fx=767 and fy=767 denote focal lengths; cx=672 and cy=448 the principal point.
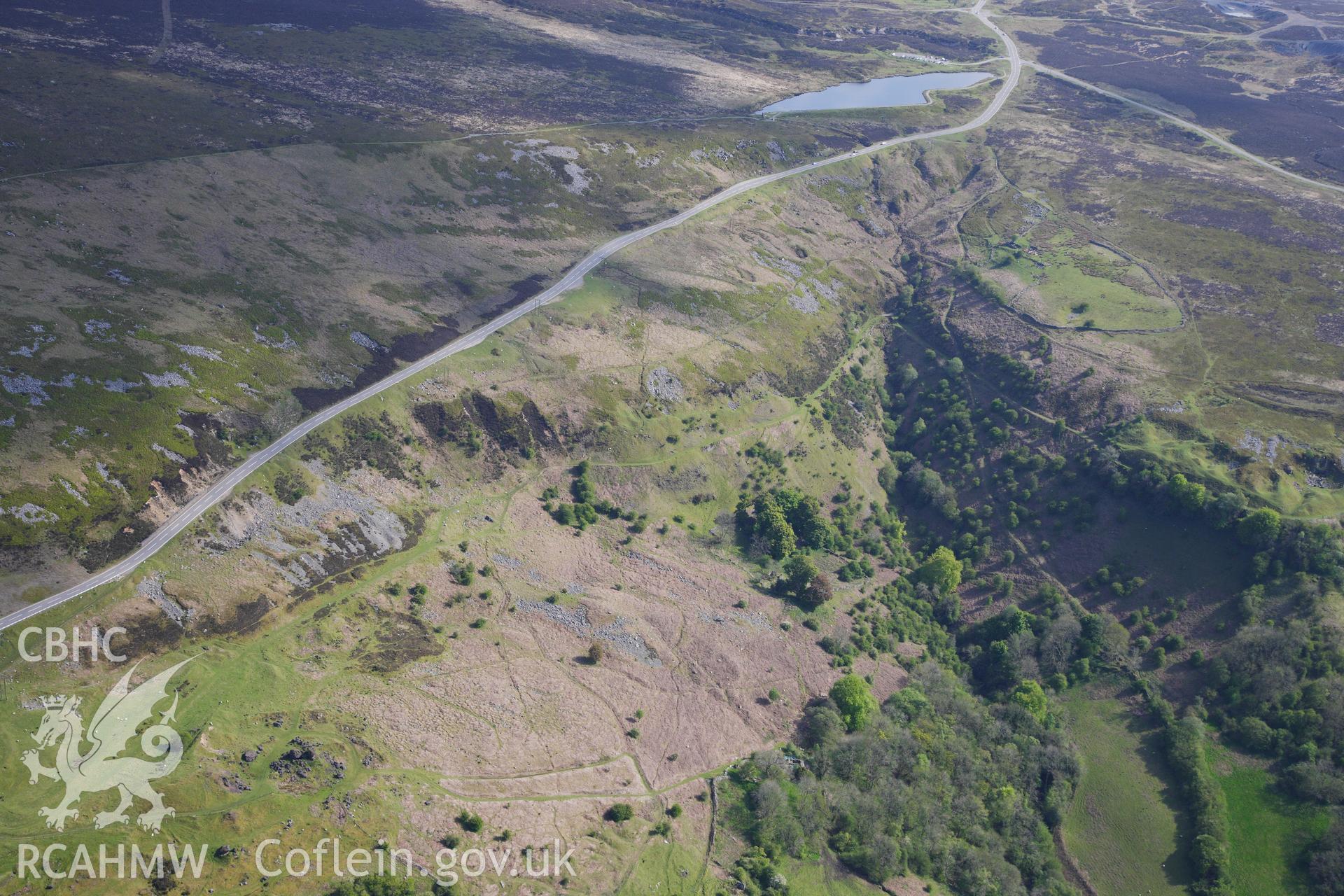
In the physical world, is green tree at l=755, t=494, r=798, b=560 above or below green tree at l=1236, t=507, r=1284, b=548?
below

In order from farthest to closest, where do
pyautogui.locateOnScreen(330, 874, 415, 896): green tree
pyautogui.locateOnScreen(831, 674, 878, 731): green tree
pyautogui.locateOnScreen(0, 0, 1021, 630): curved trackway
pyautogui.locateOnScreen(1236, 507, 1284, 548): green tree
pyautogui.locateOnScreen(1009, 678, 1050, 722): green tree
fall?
pyautogui.locateOnScreen(1236, 507, 1284, 548): green tree
pyautogui.locateOnScreen(1009, 678, 1050, 722): green tree
pyautogui.locateOnScreen(831, 674, 878, 731): green tree
pyautogui.locateOnScreen(0, 0, 1021, 630): curved trackway
pyautogui.locateOnScreen(330, 874, 415, 896): green tree

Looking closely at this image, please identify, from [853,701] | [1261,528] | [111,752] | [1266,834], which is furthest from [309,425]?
[1261,528]

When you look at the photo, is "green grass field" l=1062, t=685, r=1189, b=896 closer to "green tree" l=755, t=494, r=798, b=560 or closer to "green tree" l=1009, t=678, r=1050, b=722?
"green tree" l=1009, t=678, r=1050, b=722

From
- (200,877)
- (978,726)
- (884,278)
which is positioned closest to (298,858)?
(200,877)

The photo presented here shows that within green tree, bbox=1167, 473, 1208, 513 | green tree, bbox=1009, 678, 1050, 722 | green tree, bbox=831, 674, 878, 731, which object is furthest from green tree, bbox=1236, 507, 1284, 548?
green tree, bbox=831, 674, 878, 731

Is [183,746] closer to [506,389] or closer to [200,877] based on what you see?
[200,877]

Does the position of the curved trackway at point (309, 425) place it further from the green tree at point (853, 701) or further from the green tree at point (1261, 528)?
the green tree at point (1261, 528)

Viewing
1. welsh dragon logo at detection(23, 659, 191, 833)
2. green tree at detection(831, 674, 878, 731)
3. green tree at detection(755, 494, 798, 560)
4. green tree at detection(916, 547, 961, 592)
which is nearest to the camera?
welsh dragon logo at detection(23, 659, 191, 833)
